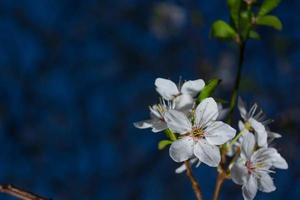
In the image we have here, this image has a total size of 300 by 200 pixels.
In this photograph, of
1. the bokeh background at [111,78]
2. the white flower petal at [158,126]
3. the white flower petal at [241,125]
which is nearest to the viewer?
the white flower petal at [158,126]

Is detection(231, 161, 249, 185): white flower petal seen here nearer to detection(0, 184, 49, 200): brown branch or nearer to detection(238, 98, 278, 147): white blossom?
detection(238, 98, 278, 147): white blossom

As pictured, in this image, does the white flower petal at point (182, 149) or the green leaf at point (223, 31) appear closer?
the white flower petal at point (182, 149)

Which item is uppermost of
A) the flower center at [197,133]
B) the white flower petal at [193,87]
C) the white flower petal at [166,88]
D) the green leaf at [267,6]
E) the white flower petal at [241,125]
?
the green leaf at [267,6]

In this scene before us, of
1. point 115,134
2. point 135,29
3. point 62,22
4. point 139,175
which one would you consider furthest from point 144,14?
point 139,175

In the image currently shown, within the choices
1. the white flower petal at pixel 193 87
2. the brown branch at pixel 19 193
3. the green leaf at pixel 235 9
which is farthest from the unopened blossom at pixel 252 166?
the brown branch at pixel 19 193

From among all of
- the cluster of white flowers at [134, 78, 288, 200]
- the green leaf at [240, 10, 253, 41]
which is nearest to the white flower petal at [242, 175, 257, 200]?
the cluster of white flowers at [134, 78, 288, 200]

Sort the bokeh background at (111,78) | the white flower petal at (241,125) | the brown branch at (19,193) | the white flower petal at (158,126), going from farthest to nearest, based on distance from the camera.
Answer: the bokeh background at (111,78)
the white flower petal at (241,125)
the white flower petal at (158,126)
the brown branch at (19,193)

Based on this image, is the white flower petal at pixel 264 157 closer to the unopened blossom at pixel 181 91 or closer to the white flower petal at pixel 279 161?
the white flower petal at pixel 279 161
